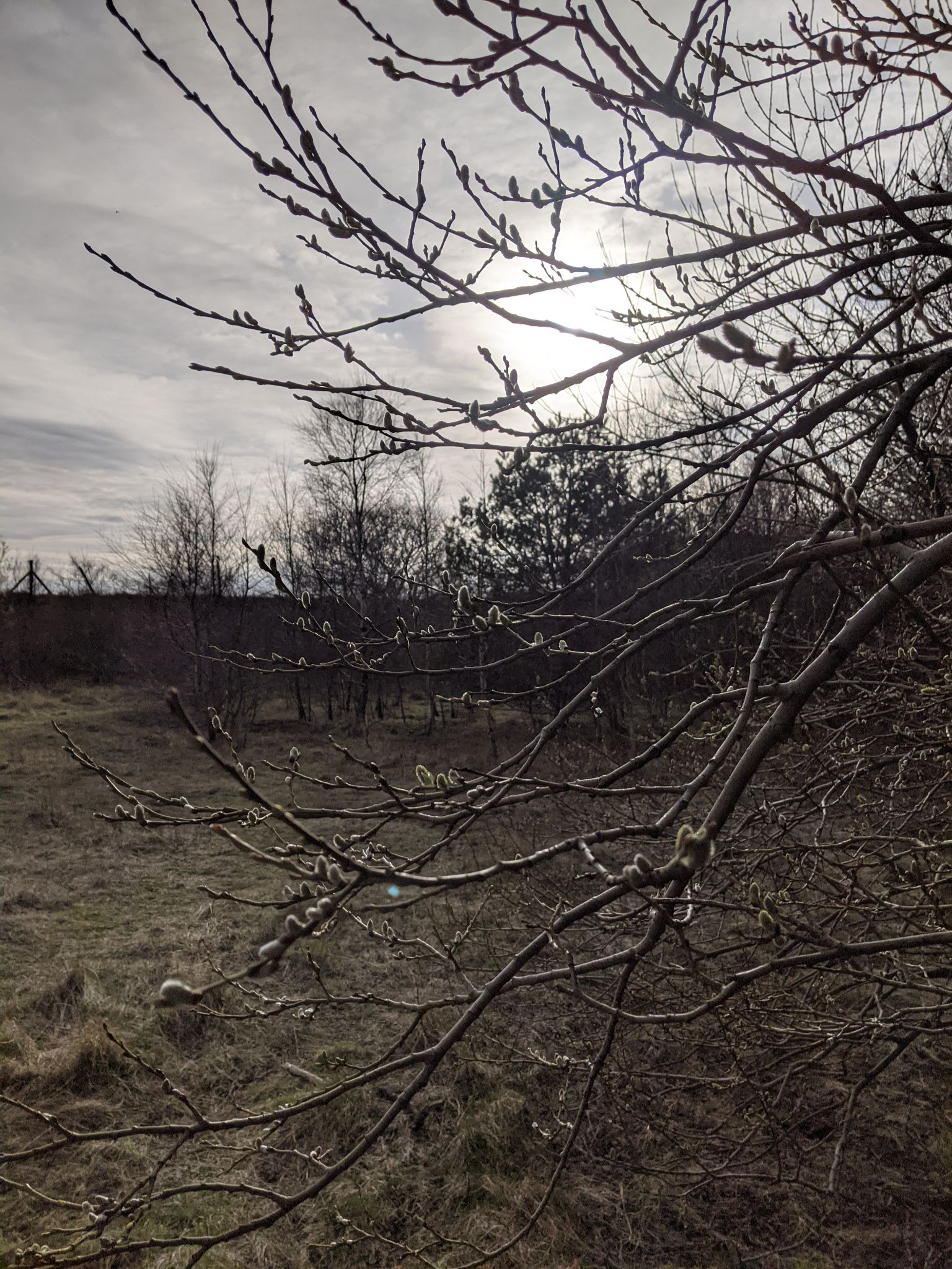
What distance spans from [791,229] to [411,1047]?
495 cm

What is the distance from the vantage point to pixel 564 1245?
Answer: 11.0 feet

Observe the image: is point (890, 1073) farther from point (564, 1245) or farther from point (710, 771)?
point (710, 771)

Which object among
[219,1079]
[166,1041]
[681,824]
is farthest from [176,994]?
[166,1041]

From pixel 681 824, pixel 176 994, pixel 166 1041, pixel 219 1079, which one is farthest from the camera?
pixel 166 1041

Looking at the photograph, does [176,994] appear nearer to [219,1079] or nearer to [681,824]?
[681,824]

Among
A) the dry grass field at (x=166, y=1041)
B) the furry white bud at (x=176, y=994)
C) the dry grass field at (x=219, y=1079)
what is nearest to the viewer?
the furry white bud at (x=176, y=994)

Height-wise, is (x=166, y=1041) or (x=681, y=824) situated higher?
(x=681, y=824)

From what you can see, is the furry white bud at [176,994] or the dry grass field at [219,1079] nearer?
the furry white bud at [176,994]

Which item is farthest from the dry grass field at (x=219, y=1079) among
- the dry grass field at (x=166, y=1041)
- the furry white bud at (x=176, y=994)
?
the furry white bud at (x=176, y=994)

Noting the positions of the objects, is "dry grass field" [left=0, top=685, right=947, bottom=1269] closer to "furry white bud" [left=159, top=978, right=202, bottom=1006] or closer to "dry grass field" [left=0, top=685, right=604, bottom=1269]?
"dry grass field" [left=0, top=685, right=604, bottom=1269]

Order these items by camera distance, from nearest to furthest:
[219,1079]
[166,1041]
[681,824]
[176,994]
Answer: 1. [176,994]
2. [681,824]
3. [219,1079]
4. [166,1041]

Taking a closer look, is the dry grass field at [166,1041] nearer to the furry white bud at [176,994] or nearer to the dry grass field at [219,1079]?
the dry grass field at [219,1079]

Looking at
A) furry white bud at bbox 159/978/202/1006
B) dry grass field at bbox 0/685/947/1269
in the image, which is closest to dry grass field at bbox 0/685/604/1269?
dry grass field at bbox 0/685/947/1269

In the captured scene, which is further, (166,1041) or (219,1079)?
(166,1041)
